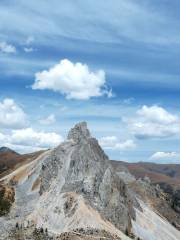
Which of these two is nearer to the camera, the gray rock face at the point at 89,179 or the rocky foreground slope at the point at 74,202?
the rocky foreground slope at the point at 74,202

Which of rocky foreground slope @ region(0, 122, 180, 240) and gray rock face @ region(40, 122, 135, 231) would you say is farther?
gray rock face @ region(40, 122, 135, 231)

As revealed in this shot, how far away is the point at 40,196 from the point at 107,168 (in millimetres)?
34113

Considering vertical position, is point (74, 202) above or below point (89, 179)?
below

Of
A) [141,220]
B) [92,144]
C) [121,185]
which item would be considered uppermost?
[92,144]

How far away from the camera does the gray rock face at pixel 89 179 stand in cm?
17288

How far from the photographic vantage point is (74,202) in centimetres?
16562

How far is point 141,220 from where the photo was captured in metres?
190

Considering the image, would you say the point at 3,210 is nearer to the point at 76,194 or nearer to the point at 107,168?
the point at 76,194

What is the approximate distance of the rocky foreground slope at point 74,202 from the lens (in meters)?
153

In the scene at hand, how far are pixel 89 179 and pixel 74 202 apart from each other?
13.3 meters

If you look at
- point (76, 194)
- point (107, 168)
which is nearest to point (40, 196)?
point (76, 194)

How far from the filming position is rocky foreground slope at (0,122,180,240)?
503 feet

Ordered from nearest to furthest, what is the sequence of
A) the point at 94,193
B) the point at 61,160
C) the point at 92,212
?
the point at 92,212, the point at 94,193, the point at 61,160

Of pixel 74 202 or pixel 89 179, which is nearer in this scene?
pixel 74 202
